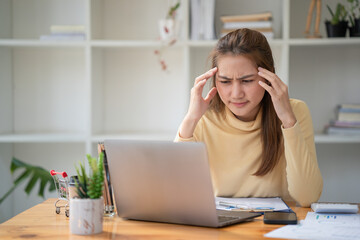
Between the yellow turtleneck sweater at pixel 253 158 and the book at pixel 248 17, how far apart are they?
1.05 metres

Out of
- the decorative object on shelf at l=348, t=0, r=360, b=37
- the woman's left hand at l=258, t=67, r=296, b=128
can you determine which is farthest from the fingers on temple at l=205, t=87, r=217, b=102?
the decorative object on shelf at l=348, t=0, r=360, b=37

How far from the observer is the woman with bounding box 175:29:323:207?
5.44 ft

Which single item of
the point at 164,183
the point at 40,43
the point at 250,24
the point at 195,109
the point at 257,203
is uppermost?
the point at 250,24

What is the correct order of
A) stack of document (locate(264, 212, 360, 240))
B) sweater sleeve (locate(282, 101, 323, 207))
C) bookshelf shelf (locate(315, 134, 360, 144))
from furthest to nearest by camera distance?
bookshelf shelf (locate(315, 134, 360, 144)) → sweater sleeve (locate(282, 101, 323, 207)) → stack of document (locate(264, 212, 360, 240))

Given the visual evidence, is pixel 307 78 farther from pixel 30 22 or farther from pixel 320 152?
pixel 30 22

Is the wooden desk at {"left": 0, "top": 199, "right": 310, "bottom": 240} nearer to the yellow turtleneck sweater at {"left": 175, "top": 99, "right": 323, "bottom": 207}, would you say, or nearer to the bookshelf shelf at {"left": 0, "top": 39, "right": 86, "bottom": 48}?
the yellow turtleneck sweater at {"left": 175, "top": 99, "right": 323, "bottom": 207}

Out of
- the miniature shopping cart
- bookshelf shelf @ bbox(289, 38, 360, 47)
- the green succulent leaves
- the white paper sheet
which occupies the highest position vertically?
bookshelf shelf @ bbox(289, 38, 360, 47)

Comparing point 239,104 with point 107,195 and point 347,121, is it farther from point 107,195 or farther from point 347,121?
point 347,121

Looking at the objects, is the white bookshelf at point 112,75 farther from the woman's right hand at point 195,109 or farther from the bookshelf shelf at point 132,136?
the woman's right hand at point 195,109

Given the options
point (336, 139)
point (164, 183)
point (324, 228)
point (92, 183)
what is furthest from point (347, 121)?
point (92, 183)

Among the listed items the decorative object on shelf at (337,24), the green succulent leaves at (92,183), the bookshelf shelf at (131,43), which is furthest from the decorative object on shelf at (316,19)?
the green succulent leaves at (92,183)

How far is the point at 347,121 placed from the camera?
2.87m

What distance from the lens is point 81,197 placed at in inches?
46.3

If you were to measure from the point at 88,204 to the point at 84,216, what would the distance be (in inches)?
1.1
